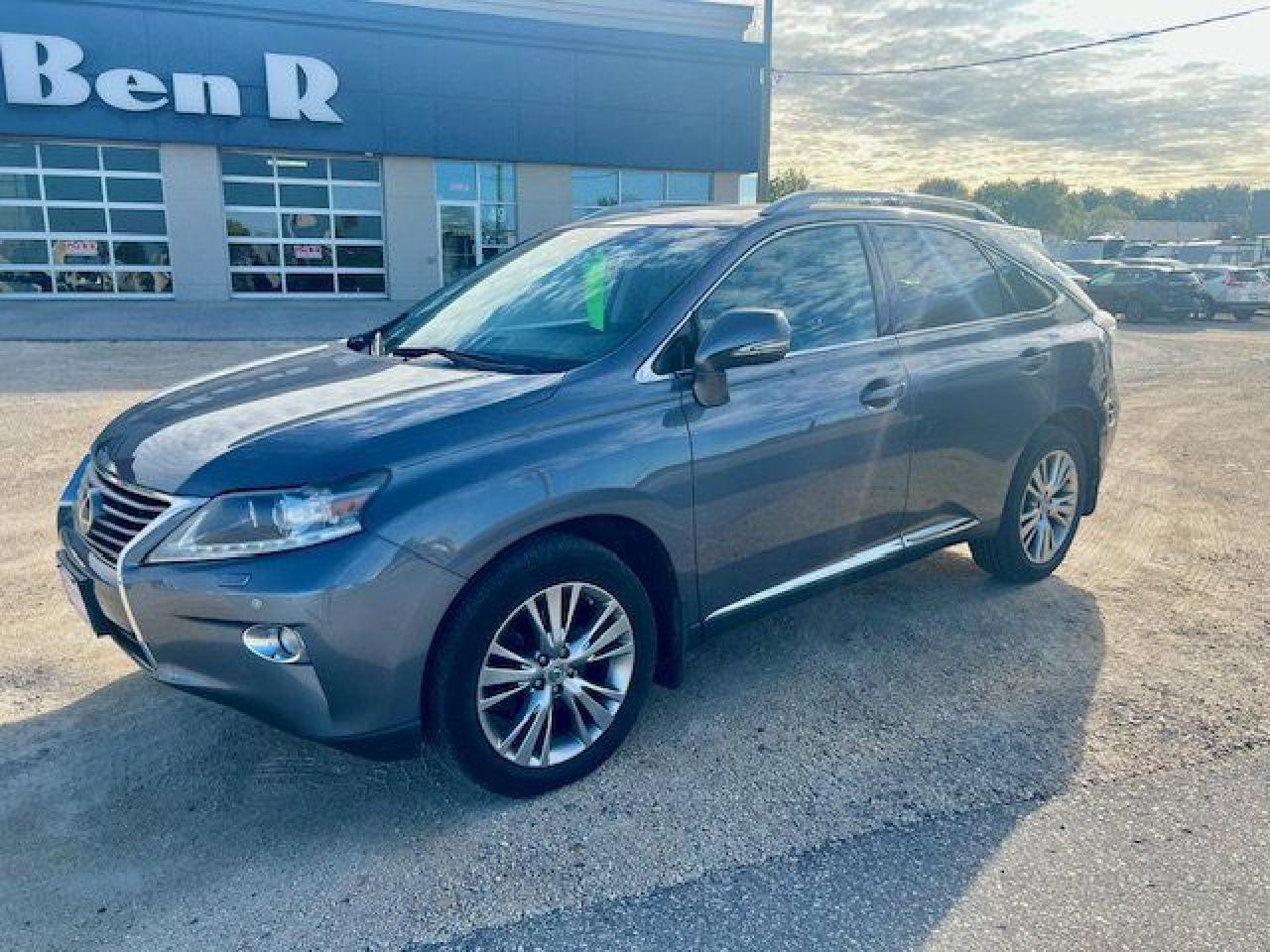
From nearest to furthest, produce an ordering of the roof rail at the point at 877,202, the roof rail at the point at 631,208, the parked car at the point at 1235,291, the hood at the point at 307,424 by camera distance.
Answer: the hood at the point at 307,424 < the roof rail at the point at 877,202 < the roof rail at the point at 631,208 < the parked car at the point at 1235,291

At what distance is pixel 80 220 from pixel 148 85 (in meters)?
3.32

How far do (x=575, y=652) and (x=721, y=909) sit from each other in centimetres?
89

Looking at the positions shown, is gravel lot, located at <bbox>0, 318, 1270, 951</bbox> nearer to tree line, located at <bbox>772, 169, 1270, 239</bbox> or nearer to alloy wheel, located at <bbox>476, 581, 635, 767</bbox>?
alloy wheel, located at <bbox>476, 581, 635, 767</bbox>

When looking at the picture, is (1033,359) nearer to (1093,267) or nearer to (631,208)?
(631,208)

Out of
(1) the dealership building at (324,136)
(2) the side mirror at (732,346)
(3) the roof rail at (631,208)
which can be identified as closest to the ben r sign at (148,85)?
(1) the dealership building at (324,136)

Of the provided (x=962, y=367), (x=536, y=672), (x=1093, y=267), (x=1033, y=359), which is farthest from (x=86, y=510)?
(x=1093, y=267)

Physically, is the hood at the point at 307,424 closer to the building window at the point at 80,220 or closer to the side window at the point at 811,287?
the side window at the point at 811,287

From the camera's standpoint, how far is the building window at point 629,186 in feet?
79.3

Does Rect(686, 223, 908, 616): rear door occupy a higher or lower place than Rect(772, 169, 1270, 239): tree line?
lower

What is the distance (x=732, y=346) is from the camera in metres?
3.18

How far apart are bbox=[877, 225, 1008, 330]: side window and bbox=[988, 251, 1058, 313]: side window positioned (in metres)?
0.07

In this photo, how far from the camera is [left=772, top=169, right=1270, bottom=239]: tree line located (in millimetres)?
76000

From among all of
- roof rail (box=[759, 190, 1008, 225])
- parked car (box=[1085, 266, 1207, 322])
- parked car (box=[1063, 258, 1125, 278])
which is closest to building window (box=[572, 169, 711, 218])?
parked car (box=[1085, 266, 1207, 322])

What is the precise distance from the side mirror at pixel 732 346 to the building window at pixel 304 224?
21149mm
